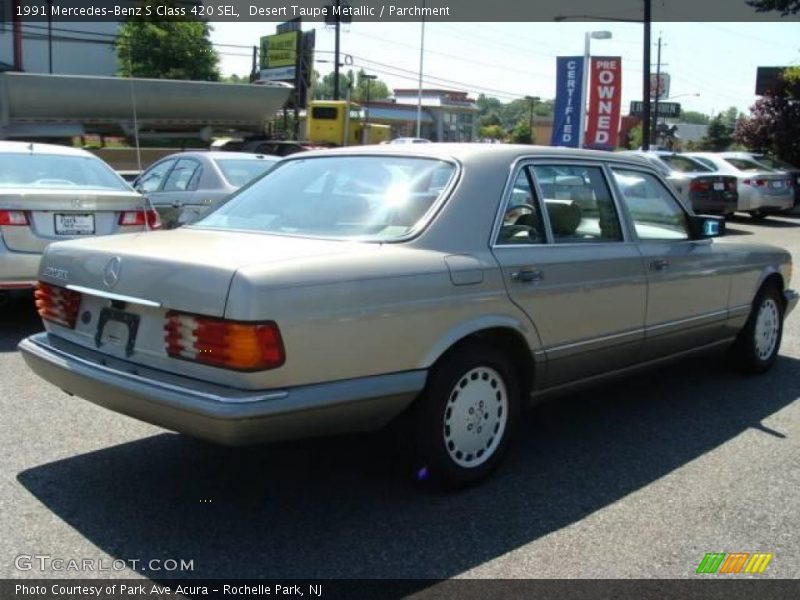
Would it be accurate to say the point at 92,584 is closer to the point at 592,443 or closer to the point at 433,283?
the point at 433,283

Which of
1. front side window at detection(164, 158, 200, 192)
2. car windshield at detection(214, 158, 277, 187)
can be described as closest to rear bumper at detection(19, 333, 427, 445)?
car windshield at detection(214, 158, 277, 187)

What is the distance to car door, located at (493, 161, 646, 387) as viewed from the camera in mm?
4043

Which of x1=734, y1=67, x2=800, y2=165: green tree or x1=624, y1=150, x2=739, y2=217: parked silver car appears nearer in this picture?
x1=624, y1=150, x2=739, y2=217: parked silver car

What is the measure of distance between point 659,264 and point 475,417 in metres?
1.70

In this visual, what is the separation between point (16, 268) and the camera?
21.1 ft

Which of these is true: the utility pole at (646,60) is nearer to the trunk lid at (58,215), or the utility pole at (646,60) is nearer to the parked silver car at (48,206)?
the parked silver car at (48,206)

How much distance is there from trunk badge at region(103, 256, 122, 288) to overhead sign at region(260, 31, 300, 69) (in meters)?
50.3

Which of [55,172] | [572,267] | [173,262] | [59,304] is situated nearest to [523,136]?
[55,172]

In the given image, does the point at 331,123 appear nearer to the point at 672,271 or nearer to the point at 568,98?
the point at 568,98

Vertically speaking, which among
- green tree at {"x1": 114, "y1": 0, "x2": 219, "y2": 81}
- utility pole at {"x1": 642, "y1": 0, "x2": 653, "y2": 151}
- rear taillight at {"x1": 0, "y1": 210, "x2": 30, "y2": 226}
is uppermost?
green tree at {"x1": 114, "y1": 0, "x2": 219, "y2": 81}

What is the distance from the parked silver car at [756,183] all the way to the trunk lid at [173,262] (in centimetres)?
1640

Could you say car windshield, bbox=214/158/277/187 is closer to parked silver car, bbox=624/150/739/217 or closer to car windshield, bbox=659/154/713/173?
parked silver car, bbox=624/150/739/217

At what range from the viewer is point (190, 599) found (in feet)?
9.48

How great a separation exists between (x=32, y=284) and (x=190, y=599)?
4.42 m
